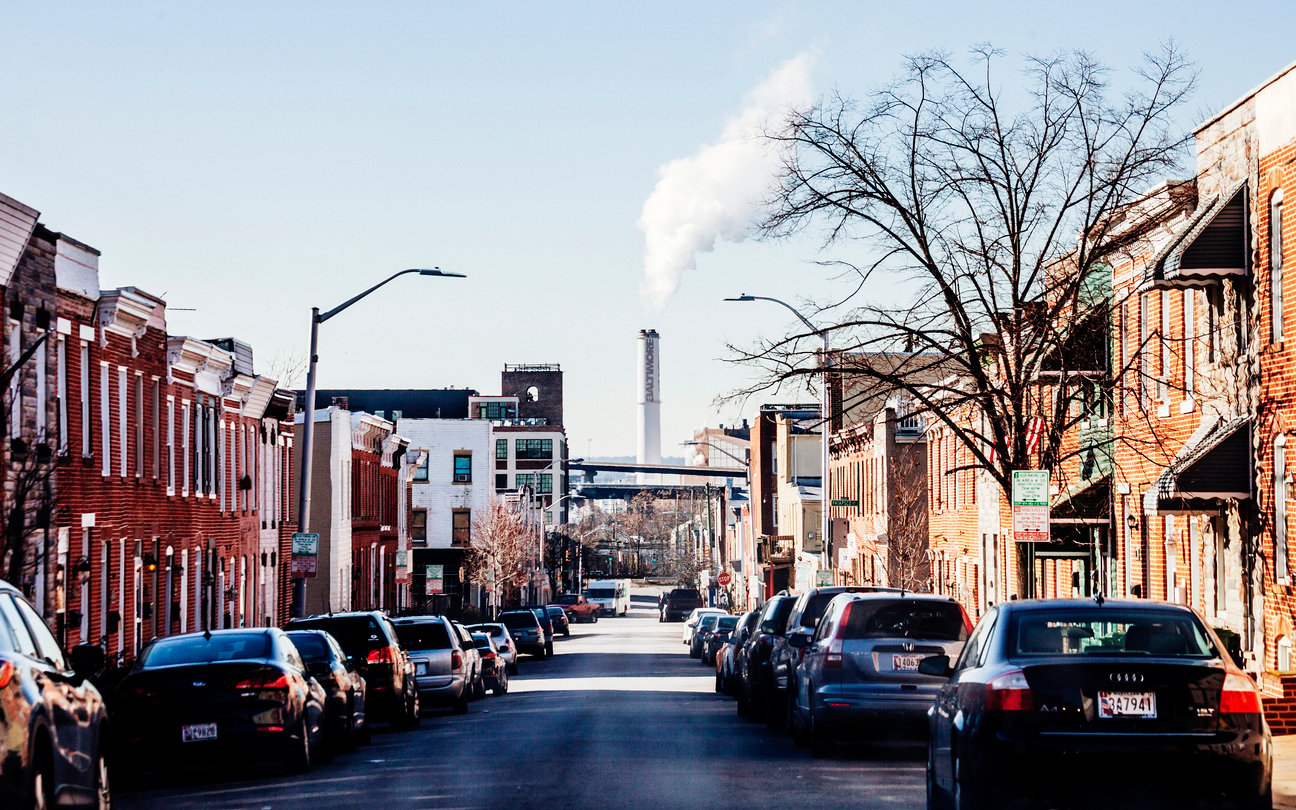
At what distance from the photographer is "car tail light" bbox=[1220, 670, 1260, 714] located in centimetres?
1129

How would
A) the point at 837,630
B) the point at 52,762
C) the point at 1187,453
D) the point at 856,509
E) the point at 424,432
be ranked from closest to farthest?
the point at 52,762
the point at 837,630
the point at 1187,453
the point at 856,509
the point at 424,432

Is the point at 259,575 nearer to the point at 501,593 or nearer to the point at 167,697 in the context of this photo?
the point at 167,697

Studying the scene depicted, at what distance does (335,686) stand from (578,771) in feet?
14.1

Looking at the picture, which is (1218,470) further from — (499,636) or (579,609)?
(579,609)

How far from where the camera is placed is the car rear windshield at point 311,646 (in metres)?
20.8

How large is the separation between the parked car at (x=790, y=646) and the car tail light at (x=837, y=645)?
250cm

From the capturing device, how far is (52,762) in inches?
431

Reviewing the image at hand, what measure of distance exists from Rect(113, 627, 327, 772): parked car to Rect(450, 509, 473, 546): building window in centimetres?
8598

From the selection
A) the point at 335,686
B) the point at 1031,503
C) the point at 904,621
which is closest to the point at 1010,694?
the point at 904,621

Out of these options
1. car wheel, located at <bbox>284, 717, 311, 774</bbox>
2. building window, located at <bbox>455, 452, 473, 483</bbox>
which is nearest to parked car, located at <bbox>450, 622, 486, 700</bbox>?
car wheel, located at <bbox>284, 717, 311, 774</bbox>

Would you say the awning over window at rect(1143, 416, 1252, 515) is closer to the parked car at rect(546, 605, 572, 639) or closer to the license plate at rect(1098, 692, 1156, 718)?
the license plate at rect(1098, 692, 1156, 718)

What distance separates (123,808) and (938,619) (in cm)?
810

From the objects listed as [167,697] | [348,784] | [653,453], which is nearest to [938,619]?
[348,784]

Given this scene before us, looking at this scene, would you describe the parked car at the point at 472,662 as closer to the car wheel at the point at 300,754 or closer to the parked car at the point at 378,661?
the parked car at the point at 378,661
